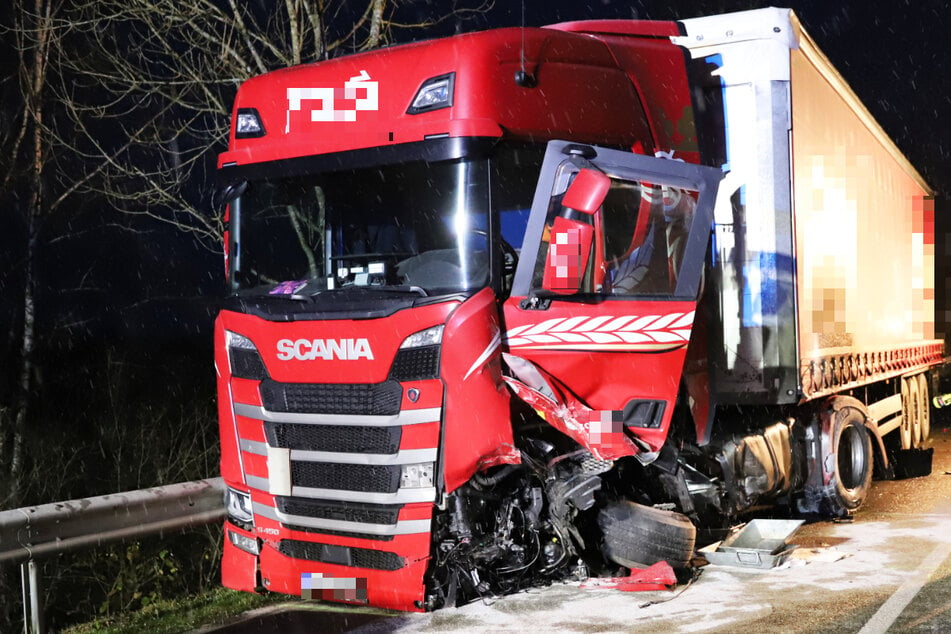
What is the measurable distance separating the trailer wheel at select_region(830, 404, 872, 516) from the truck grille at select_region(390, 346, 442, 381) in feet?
15.9

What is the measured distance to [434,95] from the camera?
19.0ft

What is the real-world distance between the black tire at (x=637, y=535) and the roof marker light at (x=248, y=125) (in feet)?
10.5

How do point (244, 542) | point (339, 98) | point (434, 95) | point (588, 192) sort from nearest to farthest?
1. point (588, 192)
2. point (434, 95)
3. point (339, 98)
4. point (244, 542)

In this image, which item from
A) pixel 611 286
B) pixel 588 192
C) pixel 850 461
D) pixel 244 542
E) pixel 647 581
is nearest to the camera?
pixel 588 192

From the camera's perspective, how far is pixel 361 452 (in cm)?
576

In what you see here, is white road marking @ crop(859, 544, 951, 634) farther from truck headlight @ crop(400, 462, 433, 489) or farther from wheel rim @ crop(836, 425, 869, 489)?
truck headlight @ crop(400, 462, 433, 489)

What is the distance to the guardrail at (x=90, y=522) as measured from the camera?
5480 mm

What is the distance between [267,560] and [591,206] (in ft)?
9.32

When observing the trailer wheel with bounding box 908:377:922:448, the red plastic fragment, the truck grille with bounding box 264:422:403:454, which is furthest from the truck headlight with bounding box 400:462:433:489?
the trailer wheel with bounding box 908:377:922:448

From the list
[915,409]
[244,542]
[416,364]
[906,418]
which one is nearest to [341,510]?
[244,542]

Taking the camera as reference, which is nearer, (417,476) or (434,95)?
(417,476)

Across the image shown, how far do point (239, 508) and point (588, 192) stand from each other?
9.56ft

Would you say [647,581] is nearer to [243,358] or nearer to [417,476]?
[417,476]

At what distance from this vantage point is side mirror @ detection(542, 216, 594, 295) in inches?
209
